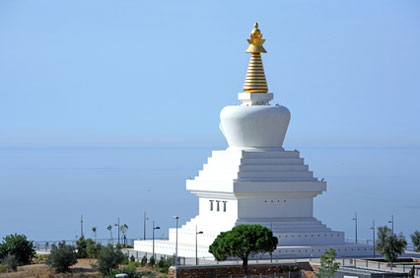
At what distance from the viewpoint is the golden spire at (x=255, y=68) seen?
41.7m

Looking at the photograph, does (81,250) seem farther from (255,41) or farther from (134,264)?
(255,41)

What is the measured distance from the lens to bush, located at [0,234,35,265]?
131ft

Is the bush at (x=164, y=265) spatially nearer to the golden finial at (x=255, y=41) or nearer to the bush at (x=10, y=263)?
the bush at (x=10, y=263)

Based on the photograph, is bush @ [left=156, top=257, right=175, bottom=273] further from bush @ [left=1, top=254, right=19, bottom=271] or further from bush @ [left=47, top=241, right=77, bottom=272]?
bush @ [left=1, top=254, right=19, bottom=271]

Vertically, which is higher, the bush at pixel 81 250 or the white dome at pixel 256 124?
the white dome at pixel 256 124

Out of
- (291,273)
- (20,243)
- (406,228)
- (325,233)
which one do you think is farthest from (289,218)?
(406,228)

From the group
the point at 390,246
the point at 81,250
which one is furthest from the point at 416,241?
the point at 81,250

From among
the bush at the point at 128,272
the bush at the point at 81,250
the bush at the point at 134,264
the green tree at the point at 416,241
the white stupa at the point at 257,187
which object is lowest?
the bush at the point at 128,272

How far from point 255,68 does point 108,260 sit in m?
9.24

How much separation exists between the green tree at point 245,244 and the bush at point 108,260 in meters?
2.92

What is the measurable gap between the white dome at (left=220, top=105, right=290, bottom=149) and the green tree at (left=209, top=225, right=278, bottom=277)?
19.2 ft

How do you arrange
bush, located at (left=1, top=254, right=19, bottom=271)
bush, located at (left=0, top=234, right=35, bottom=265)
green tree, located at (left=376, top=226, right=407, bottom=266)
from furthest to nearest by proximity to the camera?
bush, located at (left=0, top=234, right=35, bottom=265), green tree, located at (left=376, top=226, right=407, bottom=266), bush, located at (left=1, top=254, right=19, bottom=271)

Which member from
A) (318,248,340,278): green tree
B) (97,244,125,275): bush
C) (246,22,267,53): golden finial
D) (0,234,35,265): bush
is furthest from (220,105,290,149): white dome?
(0,234,35,265): bush

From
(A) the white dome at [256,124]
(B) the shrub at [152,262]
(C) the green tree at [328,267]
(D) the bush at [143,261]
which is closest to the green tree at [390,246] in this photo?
(C) the green tree at [328,267]
